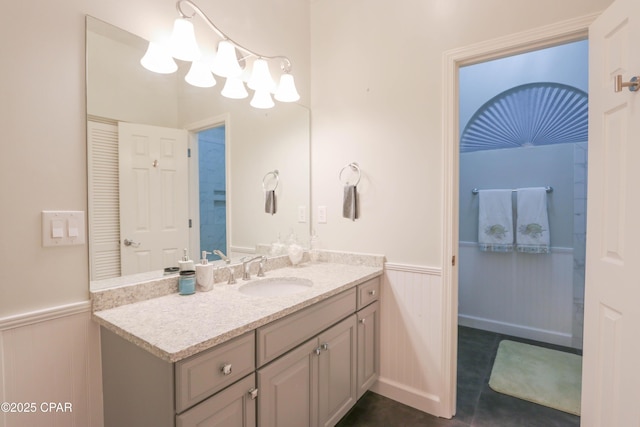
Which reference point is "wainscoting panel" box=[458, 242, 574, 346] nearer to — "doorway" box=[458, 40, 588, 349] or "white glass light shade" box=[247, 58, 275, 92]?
"doorway" box=[458, 40, 588, 349]

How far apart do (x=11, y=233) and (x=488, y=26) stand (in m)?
2.29

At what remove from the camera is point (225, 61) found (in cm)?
162

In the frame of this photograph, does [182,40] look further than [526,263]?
No

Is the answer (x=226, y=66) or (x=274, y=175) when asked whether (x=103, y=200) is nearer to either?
(x=226, y=66)

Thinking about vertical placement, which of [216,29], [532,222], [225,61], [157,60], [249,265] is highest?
[216,29]

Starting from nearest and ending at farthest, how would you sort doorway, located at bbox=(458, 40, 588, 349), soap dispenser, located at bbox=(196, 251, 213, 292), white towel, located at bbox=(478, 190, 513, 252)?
1. soap dispenser, located at bbox=(196, 251, 213, 292)
2. doorway, located at bbox=(458, 40, 588, 349)
3. white towel, located at bbox=(478, 190, 513, 252)

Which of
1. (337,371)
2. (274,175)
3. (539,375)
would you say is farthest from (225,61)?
(539,375)

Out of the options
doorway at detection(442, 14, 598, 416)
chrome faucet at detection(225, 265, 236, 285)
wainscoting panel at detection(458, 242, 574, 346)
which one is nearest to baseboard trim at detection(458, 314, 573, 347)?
wainscoting panel at detection(458, 242, 574, 346)

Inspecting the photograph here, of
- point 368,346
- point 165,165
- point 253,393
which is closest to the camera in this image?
point 253,393

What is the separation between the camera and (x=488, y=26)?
1.66 m

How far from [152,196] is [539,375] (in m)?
2.80

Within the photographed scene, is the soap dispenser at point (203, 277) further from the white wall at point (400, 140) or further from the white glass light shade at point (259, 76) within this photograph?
the white glass light shade at point (259, 76)

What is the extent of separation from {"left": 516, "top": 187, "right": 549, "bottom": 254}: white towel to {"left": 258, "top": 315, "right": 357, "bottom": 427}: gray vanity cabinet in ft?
6.73

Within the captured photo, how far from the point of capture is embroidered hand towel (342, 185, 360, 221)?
6.81ft
